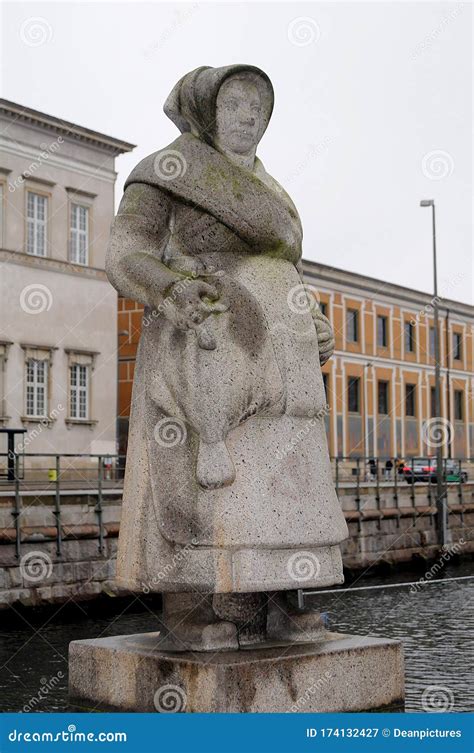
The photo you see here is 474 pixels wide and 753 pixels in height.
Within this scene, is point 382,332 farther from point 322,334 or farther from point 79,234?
point 322,334

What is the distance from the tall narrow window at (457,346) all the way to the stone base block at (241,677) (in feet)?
210

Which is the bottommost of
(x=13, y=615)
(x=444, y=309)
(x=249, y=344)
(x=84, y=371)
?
(x=13, y=615)

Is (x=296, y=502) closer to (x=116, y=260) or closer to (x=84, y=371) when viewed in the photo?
(x=116, y=260)

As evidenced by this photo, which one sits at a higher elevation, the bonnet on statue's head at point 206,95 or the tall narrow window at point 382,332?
the tall narrow window at point 382,332

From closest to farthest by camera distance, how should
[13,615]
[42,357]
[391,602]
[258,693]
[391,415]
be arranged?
[258,693] < [391,602] < [13,615] < [42,357] < [391,415]

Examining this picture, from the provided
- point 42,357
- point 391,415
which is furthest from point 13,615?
point 391,415

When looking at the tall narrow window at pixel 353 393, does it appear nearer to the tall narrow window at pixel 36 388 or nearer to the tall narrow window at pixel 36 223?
the tall narrow window at pixel 36 388

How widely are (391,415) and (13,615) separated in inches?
1961

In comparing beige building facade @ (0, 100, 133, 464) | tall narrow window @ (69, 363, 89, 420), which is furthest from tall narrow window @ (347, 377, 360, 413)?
tall narrow window @ (69, 363, 89, 420)

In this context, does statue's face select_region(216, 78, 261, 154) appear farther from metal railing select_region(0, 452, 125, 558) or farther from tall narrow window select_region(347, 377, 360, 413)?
tall narrow window select_region(347, 377, 360, 413)

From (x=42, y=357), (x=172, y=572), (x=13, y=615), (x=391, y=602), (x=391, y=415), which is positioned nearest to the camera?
(x=172, y=572)

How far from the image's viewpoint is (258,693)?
4.40 meters

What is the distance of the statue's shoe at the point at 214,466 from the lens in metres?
4.66

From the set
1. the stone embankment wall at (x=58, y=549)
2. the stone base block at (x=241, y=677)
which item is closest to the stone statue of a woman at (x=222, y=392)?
the stone base block at (x=241, y=677)
